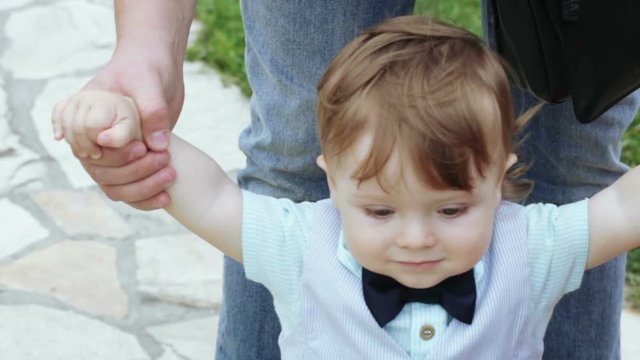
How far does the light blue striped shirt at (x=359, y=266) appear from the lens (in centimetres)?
172

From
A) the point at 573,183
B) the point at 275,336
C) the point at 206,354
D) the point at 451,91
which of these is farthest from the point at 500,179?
the point at 206,354

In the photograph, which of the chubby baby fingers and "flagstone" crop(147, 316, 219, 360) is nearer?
the chubby baby fingers

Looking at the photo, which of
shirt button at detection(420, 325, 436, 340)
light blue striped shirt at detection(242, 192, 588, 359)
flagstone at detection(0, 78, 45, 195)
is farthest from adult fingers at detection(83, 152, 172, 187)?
flagstone at detection(0, 78, 45, 195)

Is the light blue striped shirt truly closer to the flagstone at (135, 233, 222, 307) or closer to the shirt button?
the shirt button

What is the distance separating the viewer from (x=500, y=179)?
167 cm

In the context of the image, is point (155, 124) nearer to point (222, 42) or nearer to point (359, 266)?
point (359, 266)

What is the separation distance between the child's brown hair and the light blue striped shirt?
0.49 feet

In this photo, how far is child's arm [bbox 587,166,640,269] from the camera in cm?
167

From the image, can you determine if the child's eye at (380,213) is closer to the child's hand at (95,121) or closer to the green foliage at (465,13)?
the child's hand at (95,121)

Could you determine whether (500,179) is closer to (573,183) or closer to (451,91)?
(451,91)

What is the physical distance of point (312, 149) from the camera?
1.92 m

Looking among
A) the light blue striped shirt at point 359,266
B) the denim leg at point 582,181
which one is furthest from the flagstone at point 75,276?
the light blue striped shirt at point 359,266

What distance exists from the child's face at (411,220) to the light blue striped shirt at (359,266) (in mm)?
82

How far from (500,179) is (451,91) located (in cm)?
16
